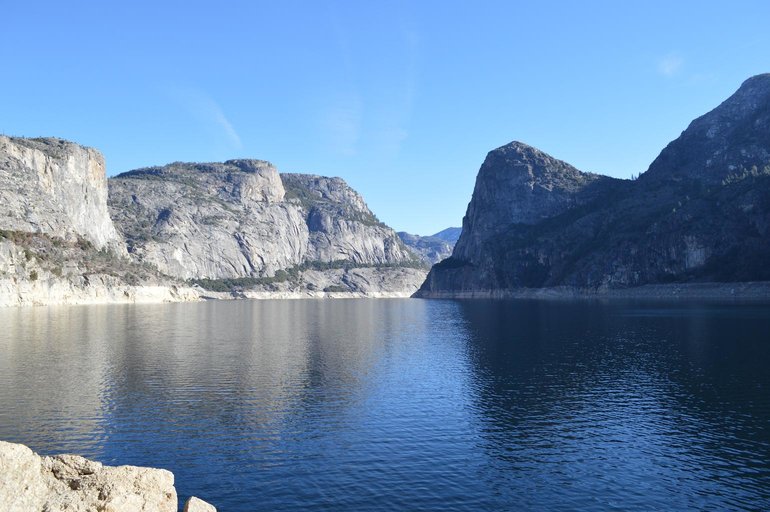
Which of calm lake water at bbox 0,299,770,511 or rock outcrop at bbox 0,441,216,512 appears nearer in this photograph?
rock outcrop at bbox 0,441,216,512

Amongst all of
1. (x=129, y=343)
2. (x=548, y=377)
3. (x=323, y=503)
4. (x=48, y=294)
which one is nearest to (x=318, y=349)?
(x=129, y=343)

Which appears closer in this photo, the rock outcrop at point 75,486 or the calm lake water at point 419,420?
the rock outcrop at point 75,486

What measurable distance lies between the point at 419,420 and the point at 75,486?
81.6 feet

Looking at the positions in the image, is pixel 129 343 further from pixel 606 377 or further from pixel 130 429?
pixel 606 377

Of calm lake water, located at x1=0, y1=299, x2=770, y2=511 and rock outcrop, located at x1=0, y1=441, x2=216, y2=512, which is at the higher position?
rock outcrop, located at x1=0, y1=441, x2=216, y2=512

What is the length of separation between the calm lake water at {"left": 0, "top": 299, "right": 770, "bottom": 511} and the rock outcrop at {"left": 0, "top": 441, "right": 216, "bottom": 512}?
5639mm

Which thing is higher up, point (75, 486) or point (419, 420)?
point (75, 486)

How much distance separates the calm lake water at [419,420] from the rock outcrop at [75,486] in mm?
5639

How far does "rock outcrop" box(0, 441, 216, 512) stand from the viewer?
19.1 metres

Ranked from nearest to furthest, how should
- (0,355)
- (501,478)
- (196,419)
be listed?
(501,478)
(196,419)
(0,355)

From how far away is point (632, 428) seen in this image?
126 feet

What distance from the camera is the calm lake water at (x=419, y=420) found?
2825 centimetres

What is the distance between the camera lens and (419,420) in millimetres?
41094

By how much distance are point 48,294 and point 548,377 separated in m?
180
